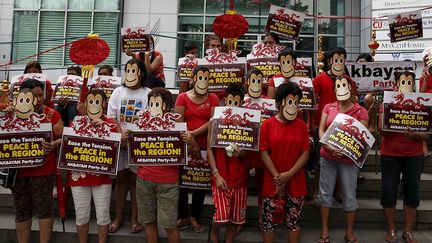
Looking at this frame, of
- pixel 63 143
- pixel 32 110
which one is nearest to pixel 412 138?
pixel 63 143

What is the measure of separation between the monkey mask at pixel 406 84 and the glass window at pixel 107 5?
10.3 metres

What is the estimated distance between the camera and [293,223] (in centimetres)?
377

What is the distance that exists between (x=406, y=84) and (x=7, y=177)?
442 cm

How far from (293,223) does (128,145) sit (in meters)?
1.85

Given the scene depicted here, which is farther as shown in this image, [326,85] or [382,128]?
[326,85]

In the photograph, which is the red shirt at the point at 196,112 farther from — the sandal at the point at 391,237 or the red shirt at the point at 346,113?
the sandal at the point at 391,237

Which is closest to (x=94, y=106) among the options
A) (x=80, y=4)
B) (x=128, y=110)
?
(x=128, y=110)

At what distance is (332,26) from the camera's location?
42.5 feet

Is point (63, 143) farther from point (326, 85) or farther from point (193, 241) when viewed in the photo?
point (326, 85)

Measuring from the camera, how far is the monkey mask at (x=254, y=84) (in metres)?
4.16

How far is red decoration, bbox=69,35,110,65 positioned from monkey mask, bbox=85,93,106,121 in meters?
0.81

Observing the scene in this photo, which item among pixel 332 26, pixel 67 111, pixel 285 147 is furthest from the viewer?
pixel 332 26

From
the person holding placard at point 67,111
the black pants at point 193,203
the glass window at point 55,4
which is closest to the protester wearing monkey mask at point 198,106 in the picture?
the black pants at point 193,203

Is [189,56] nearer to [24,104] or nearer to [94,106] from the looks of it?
[94,106]
